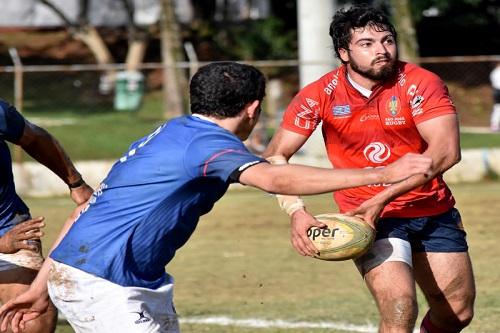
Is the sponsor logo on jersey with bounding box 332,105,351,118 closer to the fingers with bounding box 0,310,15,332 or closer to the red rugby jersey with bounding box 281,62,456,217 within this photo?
the red rugby jersey with bounding box 281,62,456,217

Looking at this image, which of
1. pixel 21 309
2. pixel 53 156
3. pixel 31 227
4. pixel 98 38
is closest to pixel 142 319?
pixel 21 309

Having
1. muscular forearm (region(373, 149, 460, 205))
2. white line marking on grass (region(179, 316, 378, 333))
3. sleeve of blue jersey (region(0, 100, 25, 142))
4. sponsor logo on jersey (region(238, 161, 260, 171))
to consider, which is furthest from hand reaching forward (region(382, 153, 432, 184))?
white line marking on grass (region(179, 316, 378, 333))

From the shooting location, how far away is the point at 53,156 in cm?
668

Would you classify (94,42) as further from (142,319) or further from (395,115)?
(142,319)

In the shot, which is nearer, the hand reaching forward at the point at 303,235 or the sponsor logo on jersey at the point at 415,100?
the hand reaching forward at the point at 303,235

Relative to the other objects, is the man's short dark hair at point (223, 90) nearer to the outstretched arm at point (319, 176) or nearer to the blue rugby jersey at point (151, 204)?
the blue rugby jersey at point (151, 204)

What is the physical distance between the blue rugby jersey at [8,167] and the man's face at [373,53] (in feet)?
6.28

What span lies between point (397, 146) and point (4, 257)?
231 cm

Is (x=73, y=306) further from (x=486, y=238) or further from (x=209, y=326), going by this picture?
(x=486, y=238)

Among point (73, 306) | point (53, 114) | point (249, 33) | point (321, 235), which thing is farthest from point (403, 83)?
point (249, 33)

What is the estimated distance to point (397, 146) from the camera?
6.63 meters

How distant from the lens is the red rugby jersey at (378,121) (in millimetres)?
6562

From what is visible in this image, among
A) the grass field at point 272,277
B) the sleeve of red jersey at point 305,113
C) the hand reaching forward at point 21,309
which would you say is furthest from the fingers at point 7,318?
the grass field at point 272,277

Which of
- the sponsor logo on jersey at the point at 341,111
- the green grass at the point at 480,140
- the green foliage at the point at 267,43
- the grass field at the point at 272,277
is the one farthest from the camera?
the green foliage at the point at 267,43
